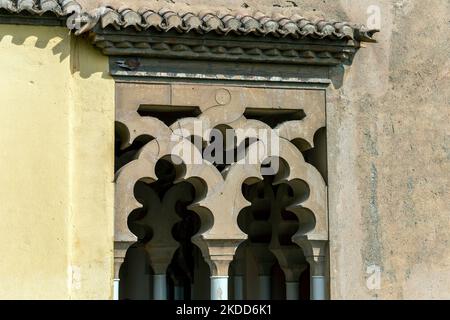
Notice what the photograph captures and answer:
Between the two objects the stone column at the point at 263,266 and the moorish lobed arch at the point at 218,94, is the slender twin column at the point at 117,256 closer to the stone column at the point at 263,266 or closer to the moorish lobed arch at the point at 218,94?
the moorish lobed arch at the point at 218,94

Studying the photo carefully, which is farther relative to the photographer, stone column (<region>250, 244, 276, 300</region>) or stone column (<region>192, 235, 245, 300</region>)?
stone column (<region>250, 244, 276, 300</region>)

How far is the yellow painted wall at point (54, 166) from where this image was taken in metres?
9.41

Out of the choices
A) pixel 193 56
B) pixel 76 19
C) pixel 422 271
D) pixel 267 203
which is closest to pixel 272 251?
pixel 267 203

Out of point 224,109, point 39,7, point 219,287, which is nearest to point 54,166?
point 39,7

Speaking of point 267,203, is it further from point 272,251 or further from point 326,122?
point 326,122

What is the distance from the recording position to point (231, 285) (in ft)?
39.5

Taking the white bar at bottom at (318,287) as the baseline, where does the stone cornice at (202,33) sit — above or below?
above

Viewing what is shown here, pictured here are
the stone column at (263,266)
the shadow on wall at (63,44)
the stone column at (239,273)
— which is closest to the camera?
the shadow on wall at (63,44)

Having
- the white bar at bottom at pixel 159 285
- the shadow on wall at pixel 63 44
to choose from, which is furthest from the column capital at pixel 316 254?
the shadow on wall at pixel 63 44

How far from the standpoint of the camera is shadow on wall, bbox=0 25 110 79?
9523 millimetres

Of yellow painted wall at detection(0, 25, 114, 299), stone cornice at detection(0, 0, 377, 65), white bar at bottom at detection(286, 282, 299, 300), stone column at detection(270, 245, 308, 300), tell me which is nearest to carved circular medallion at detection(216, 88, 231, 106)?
stone cornice at detection(0, 0, 377, 65)

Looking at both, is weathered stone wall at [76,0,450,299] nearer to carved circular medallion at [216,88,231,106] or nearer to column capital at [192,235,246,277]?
carved circular medallion at [216,88,231,106]

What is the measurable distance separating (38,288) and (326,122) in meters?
2.53

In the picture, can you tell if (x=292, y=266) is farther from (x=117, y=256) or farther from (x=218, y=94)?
(x=117, y=256)
